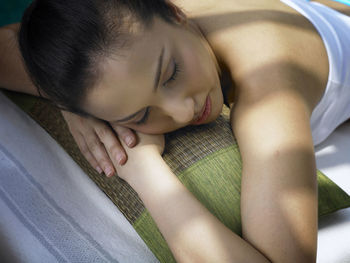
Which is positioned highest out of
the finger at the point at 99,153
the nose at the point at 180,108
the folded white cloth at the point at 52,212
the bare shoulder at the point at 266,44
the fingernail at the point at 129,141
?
the bare shoulder at the point at 266,44

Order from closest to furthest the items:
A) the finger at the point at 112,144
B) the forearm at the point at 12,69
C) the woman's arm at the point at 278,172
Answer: the woman's arm at the point at 278,172, the finger at the point at 112,144, the forearm at the point at 12,69

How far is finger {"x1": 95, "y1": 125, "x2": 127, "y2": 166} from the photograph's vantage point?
3.46 ft

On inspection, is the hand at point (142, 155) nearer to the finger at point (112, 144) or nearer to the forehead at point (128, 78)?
the finger at point (112, 144)

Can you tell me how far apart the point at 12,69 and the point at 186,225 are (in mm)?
783

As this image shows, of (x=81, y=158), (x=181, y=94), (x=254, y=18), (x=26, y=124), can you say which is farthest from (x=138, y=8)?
(x=26, y=124)

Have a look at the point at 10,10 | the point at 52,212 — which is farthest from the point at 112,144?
the point at 10,10

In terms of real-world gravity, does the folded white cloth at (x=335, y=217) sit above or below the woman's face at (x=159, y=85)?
below

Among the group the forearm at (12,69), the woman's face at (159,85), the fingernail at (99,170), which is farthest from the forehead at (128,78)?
the forearm at (12,69)

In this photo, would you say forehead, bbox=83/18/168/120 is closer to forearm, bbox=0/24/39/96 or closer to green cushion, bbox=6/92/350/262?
green cushion, bbox=6/92/350/262

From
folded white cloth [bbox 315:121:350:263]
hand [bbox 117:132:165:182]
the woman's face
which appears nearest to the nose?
the woman's face

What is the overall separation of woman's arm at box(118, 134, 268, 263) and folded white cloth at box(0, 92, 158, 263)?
102 mm

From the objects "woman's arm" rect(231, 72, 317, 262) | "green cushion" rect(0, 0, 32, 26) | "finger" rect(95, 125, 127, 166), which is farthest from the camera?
"green cushion" rect(0, 0, 32, 26)

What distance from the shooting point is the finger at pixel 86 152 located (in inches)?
43.9

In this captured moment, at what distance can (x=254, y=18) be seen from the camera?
3.67ft
